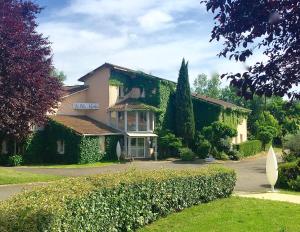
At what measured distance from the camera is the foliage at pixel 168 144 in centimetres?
4356

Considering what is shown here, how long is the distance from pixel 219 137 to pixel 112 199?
32.6 metres

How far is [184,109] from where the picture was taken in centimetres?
4509

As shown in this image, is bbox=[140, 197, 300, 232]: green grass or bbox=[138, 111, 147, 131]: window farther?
bbox=[138, 111, 147, 131]: window

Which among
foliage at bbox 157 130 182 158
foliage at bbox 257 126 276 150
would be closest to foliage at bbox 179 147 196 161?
foliage at bbox 157 130 182 158

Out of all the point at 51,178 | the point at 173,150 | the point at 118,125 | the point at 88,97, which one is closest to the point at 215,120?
the point at 173,150

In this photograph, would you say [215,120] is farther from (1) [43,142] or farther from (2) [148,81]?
(1) [43,142]

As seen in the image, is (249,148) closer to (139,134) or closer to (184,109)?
(184,109)

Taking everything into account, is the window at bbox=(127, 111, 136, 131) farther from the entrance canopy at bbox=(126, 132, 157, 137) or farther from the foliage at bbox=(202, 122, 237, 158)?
the foliage at bbox=(202, 122, 237, 158)

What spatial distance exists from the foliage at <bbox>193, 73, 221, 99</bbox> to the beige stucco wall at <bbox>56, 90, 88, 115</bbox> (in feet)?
205

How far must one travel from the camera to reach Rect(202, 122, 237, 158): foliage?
41.7 m

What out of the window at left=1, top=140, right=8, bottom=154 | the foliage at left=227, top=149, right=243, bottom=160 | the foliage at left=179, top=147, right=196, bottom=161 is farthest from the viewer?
the foliage at left=227, top=149, right=243, bottom=160

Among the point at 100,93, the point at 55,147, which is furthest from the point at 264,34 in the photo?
the point at 100,93

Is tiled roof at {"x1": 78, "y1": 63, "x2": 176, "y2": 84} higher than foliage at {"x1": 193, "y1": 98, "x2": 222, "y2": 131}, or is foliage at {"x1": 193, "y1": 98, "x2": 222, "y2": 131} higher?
tiled roof at {"x1": 78, "y1": 63, "x2": 176, "y2": 84}

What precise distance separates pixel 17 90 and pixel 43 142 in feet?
56.4
